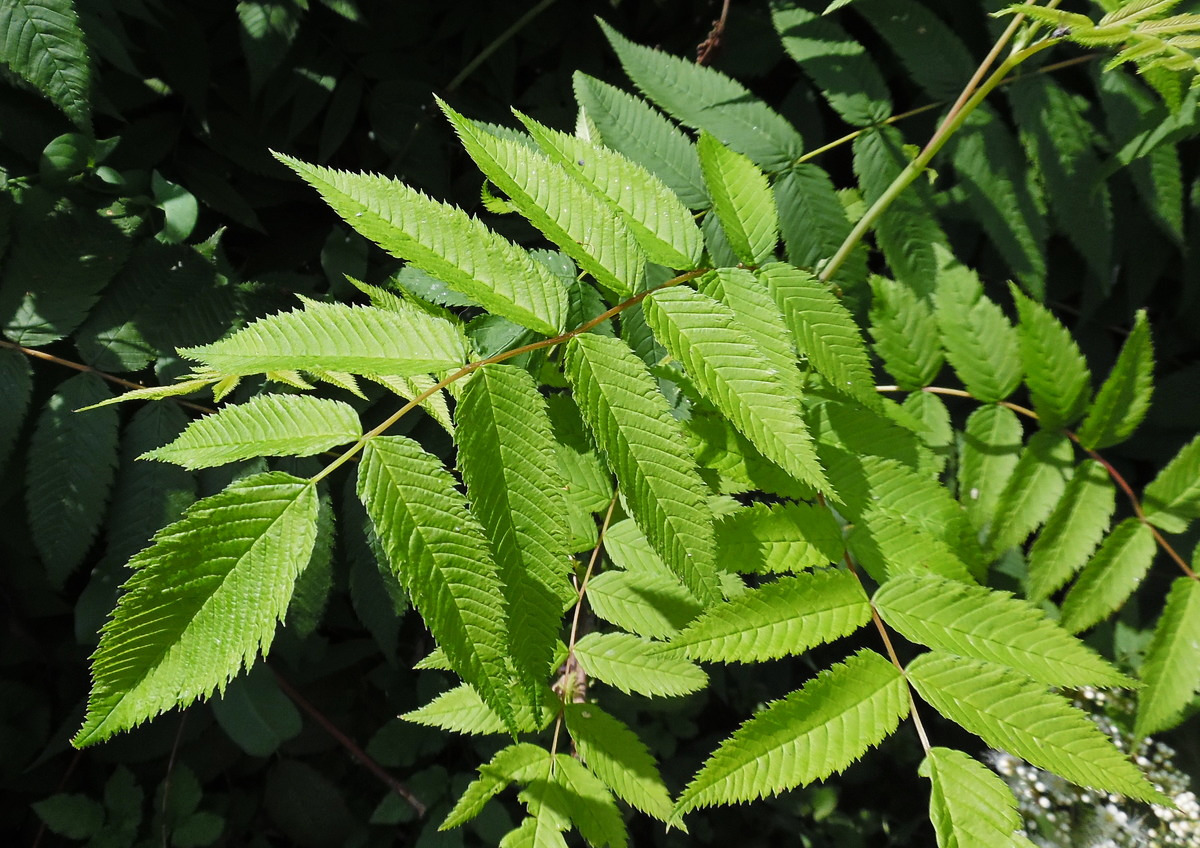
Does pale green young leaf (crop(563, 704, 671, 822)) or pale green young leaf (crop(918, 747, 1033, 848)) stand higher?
pale green young leaf (crop(918, 747, 1033, 848))

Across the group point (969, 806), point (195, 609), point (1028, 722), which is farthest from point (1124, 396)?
point (195, 609)

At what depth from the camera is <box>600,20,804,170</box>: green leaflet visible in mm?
1650

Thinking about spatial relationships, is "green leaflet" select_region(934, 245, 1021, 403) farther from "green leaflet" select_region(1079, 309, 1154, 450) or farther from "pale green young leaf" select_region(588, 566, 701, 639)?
"pale green young leaf" select_region(588, 566, 701, 639)

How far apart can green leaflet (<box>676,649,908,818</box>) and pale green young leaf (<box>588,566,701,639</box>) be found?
0.29 meters

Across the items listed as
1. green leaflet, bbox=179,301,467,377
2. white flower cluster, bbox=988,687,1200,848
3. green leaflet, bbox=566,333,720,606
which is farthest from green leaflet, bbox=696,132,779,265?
white flower cluster, bbox=988,687,1200,848

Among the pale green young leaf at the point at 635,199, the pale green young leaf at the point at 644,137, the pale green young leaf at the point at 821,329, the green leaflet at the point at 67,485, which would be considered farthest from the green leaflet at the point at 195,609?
the pale green young leaf at the point at 644,137

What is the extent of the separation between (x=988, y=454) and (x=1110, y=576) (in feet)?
1.06

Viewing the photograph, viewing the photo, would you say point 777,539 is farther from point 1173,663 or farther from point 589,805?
point 1173,663

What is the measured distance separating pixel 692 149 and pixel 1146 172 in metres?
1.10

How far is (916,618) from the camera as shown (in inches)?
44.8

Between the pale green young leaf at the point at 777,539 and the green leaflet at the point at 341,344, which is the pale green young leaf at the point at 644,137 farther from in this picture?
the green leaflet at the point at 341,344

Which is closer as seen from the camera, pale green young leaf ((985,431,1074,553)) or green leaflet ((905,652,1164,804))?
green leaflet ((905,652,1164,804))

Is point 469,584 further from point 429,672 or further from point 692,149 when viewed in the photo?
point 429,672

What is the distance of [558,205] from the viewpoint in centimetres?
102
